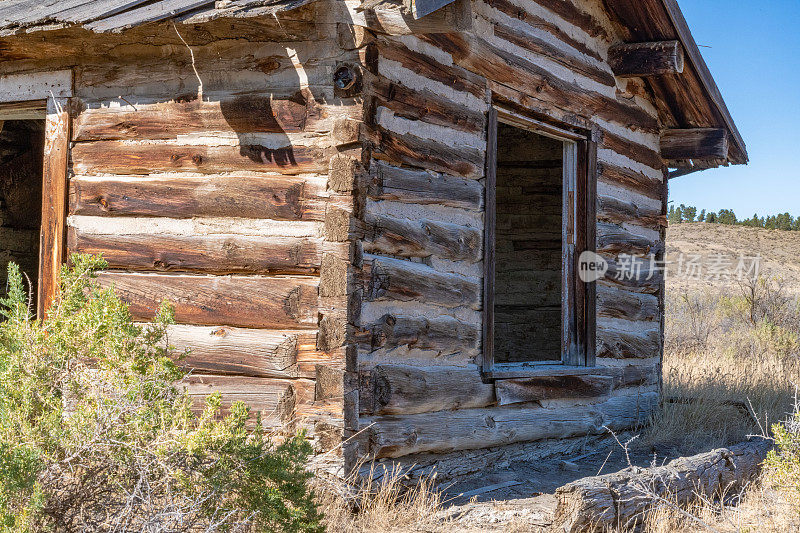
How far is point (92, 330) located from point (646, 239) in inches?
209

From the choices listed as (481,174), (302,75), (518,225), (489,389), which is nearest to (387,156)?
(302,75)

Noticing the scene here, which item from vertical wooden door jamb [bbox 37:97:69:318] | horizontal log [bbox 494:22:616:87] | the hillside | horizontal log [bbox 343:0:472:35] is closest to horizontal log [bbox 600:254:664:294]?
horizontal log [bbox 494:22:616:87]

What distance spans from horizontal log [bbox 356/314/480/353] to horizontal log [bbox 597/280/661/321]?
1783mm

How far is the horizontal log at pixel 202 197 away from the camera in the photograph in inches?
170

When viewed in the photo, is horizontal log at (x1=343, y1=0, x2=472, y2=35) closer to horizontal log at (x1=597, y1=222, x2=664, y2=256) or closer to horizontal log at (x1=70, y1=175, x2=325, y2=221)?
horizontal log at (x1=70, y1=175, x2=325, y2=221)

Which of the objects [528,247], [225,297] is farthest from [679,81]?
[225,297]

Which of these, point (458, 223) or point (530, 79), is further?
point (530, 79)

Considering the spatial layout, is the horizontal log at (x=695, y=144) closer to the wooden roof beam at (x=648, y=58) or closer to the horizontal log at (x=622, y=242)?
the horizontal log at (x=622, y=242)

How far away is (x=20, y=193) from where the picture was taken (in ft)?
25.0

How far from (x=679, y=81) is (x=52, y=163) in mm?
5207

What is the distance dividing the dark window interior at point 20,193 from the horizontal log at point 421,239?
448 centimetres

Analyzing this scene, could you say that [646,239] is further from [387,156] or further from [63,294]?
[63,294]

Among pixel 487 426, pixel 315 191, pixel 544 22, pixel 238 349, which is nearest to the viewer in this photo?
pixel 315 191

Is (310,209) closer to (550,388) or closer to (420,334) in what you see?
(420,334)
